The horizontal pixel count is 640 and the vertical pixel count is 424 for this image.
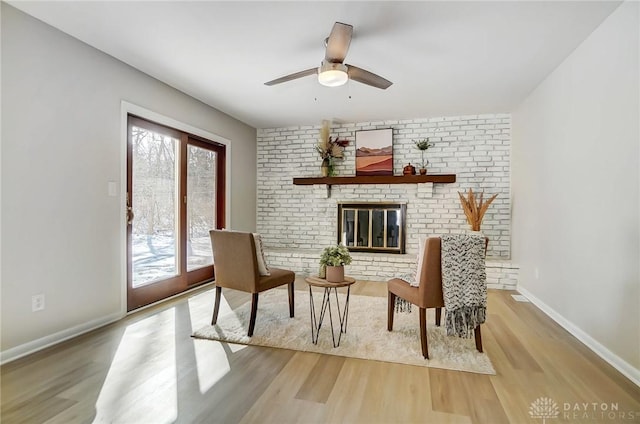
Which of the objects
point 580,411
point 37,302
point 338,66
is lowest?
point 580,411

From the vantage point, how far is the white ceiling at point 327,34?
226cm

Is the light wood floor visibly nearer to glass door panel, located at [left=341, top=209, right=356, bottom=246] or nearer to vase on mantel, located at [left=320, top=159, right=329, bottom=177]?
glass door panel, located at [left=341, top=209, right=356, bottom=246]

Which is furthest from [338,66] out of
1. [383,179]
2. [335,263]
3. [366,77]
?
[383,179]

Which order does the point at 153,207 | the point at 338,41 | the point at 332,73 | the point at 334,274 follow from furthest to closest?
the point at 153,207 < the point at 334,274 < the point at 332,73 < the point at 338,41

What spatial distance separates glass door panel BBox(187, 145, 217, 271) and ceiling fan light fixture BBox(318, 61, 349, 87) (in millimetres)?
2412

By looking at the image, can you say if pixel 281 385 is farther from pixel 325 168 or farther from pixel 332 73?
pixel 325 168

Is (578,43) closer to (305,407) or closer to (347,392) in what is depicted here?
(347,392)

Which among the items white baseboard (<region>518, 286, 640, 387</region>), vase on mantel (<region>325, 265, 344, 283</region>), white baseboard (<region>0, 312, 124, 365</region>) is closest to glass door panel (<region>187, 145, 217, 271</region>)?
white baseboard (<region>0, 312, 124, 365</region>)

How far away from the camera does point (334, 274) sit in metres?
2.58

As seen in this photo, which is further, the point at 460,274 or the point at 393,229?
the point at 393,229

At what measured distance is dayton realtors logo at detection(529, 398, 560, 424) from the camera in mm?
1686

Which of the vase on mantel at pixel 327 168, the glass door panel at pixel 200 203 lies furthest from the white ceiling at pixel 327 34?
the vase on mantel at pixel 327 168

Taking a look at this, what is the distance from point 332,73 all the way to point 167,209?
2548mm

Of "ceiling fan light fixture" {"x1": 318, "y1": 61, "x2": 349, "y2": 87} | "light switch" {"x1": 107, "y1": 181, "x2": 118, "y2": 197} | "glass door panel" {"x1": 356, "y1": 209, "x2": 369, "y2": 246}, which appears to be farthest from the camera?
"glass door panel" {"x1": 356, "y1": 209, "x2": 369, "y2": 246}
